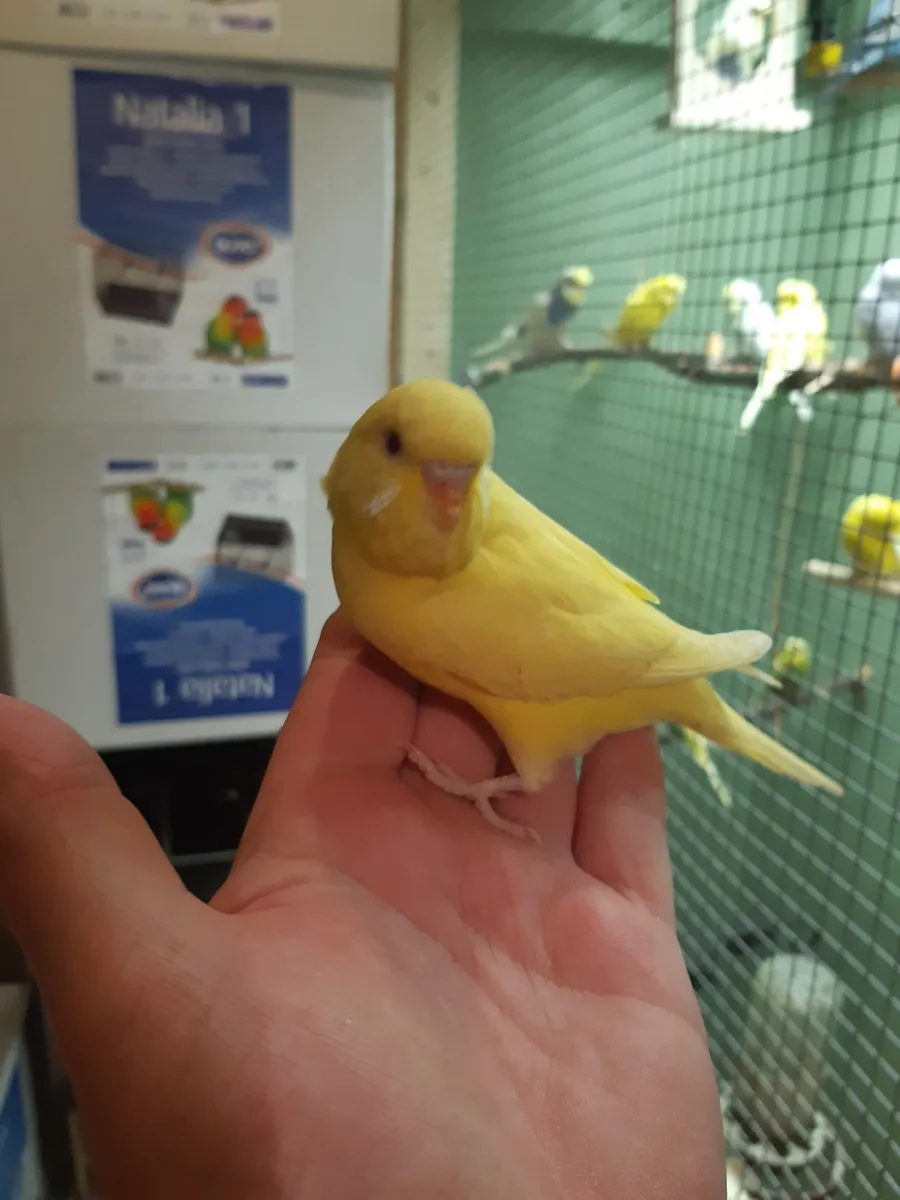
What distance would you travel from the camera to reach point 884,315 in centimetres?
118

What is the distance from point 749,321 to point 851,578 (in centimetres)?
45

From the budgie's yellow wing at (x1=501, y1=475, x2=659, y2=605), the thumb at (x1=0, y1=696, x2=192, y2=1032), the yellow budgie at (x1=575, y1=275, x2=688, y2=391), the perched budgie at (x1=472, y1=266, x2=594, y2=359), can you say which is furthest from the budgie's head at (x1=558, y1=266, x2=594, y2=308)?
the thumb at (x1=0, y1=696, x2=192, y2=1032)

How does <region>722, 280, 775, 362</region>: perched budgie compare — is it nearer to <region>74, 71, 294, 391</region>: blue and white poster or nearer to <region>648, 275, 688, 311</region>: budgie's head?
<region>648, 275, 688, 311</region>: budgie's head

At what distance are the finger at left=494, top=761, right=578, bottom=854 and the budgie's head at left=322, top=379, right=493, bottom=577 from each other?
0.24 m

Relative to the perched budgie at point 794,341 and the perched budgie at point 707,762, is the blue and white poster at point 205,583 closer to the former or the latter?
the perched budgie at point 707,762

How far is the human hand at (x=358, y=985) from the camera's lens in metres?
0.48

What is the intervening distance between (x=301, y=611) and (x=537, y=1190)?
3.10ft

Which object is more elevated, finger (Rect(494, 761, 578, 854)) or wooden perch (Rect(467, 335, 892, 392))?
wooden perch (Rect(467, 335, 892, 392))

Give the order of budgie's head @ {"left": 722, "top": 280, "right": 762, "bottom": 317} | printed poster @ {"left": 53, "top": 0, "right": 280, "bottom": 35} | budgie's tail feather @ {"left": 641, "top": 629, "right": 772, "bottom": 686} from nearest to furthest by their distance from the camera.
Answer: budgie's tail feather @ {"left": 641, "top": 629, "right": 772, "bottom": 686} → printed poster @ {"left": 53, "top": 0, "right": 280, "bottom": 35} → budgie's head @ {"left": 722, "top": 280, "right": 762, "bottom": 317}

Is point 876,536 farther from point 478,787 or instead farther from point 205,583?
point 205,583

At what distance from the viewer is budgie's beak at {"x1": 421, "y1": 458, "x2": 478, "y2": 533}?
2.09 ft

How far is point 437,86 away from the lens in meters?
2.01

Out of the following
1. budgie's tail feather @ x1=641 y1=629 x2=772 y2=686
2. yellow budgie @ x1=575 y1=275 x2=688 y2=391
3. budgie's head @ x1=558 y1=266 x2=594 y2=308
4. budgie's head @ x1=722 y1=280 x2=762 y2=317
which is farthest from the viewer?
budgie's head @ x1=558 y1=266 x2=594 y2=308

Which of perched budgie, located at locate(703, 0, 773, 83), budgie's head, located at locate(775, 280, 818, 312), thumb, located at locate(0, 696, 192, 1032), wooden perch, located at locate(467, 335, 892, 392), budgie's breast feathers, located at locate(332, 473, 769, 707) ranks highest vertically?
perched budgie, located at locate(703, 0, 773, 83)
